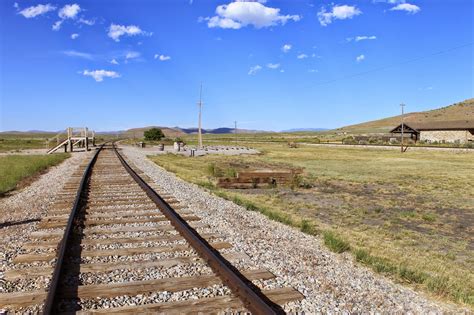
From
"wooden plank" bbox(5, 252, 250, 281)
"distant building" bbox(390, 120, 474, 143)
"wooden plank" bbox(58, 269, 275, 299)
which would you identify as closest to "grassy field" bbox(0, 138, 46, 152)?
"wooden plank" bbox(5, 252, 250, 281)

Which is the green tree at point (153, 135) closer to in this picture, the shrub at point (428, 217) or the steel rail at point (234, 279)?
the shrub at point (428, 217)

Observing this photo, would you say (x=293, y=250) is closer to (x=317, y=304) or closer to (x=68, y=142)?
(x=317, y=304)

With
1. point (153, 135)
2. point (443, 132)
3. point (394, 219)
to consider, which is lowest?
point (394, 219)

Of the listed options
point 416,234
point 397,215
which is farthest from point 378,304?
point 397,215

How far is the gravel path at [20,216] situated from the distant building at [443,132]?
79.5m

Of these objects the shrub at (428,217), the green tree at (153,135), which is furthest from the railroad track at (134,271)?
the green tree at (153,135)

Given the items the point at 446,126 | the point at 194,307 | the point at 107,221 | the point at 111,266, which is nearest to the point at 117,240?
the point at 111,266

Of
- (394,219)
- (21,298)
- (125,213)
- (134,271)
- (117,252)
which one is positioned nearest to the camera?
(21,298)

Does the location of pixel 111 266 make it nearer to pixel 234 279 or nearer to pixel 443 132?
pixel 234 279

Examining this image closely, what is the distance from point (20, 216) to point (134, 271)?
5.36 metres

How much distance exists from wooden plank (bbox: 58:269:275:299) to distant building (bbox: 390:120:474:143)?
82.9 metres

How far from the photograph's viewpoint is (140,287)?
16.3 ft

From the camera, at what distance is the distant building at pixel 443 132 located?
78.1m

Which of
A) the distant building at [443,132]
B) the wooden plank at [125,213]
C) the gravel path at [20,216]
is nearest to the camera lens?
the gravel path at [20,216]
